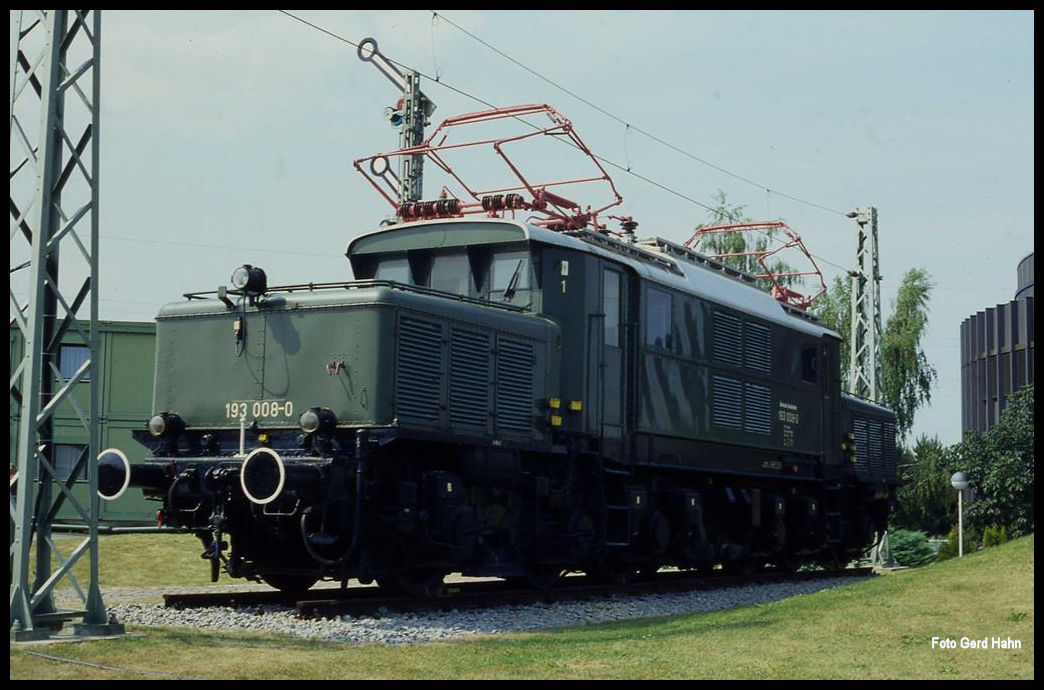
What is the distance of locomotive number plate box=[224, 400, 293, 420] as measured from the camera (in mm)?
13594

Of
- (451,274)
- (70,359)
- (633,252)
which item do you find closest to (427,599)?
(451,274)

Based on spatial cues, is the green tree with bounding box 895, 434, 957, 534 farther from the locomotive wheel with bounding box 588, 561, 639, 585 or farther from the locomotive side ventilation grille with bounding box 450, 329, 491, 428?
the locomotive side ventilation grille with bounding box 450, 329, 491, 428

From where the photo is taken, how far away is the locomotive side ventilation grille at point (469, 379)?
14.1 meters

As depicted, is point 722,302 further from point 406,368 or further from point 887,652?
point 887,652

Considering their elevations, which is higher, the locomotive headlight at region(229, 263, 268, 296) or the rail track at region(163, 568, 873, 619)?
the locomotive headlight at region(229, 263, 268, 296)

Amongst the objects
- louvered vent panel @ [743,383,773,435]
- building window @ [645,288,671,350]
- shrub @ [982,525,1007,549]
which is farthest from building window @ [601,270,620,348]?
shrub @ [982,525,1007,549]

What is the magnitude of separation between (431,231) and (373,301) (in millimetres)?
3320

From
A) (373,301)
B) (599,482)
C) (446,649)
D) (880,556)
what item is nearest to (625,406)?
(599,482)

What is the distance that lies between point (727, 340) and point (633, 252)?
251cm

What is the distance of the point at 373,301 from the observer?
1321 centimetres

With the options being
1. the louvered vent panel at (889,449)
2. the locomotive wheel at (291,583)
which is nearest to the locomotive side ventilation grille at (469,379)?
the locomotive wheel at (291,583)

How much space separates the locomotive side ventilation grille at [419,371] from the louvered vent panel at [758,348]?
7.38 m

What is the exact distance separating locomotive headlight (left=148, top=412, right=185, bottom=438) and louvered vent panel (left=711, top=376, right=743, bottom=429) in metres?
7.95

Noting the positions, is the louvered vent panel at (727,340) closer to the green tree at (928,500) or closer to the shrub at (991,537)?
the shrub at (991,537)
